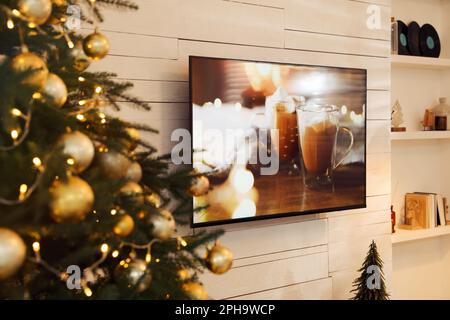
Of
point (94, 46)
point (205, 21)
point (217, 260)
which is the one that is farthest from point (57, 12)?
point (205, 21)

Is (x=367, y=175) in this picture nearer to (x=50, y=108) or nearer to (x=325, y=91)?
(x=325, y=91)

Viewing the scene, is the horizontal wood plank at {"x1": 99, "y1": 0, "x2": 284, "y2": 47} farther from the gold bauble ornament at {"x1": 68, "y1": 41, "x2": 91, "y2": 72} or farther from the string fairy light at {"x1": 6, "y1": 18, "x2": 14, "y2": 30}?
the string fairy light at {"x1": 6, "y1": 18, "x2": 14, "y2": 30}

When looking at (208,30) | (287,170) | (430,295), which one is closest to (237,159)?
(287,170)

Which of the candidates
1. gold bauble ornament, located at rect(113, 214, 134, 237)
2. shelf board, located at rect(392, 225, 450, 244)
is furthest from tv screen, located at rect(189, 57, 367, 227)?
gold bauble ornament, located at rect(113, 214, 134, 237)

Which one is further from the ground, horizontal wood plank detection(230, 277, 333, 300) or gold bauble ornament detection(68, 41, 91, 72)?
gold bauble ornament detection(68, 41, 91, 72)

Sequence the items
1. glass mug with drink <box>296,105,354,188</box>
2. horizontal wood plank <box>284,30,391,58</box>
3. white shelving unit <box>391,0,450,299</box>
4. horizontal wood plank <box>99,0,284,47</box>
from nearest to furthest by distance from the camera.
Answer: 1. horizontal wood plank <box>99,0,284,47</box>
2. glass mug with drink <box>296,105,354,188</box>
3. horizontal wood plank <box>284,30,391,58</box>
4. white shelving unit <box>391,0,450,299</box>

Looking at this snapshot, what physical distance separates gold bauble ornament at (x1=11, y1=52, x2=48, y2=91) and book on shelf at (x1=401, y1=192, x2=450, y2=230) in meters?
3.13

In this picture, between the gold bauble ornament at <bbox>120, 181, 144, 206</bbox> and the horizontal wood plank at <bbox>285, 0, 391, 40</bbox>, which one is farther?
the horizontal wood plank at <bbox>285, 0, 391, 40</bbox>

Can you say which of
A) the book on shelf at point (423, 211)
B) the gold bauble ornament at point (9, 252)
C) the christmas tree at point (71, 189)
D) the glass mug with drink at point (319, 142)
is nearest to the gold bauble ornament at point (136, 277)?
the christmas tree at point (71, 189)

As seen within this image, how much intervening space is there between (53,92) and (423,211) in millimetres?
3163

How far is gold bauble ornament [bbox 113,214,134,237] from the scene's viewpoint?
967mm

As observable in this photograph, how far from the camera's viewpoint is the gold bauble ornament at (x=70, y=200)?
0.86 meters

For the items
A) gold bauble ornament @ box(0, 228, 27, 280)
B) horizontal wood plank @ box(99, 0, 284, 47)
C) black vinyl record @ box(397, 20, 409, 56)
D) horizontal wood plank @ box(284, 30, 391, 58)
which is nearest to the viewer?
gold bauble ornament @ box(0, 228, 27, 280)

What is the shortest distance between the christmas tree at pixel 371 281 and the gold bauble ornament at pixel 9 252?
2.29 m
